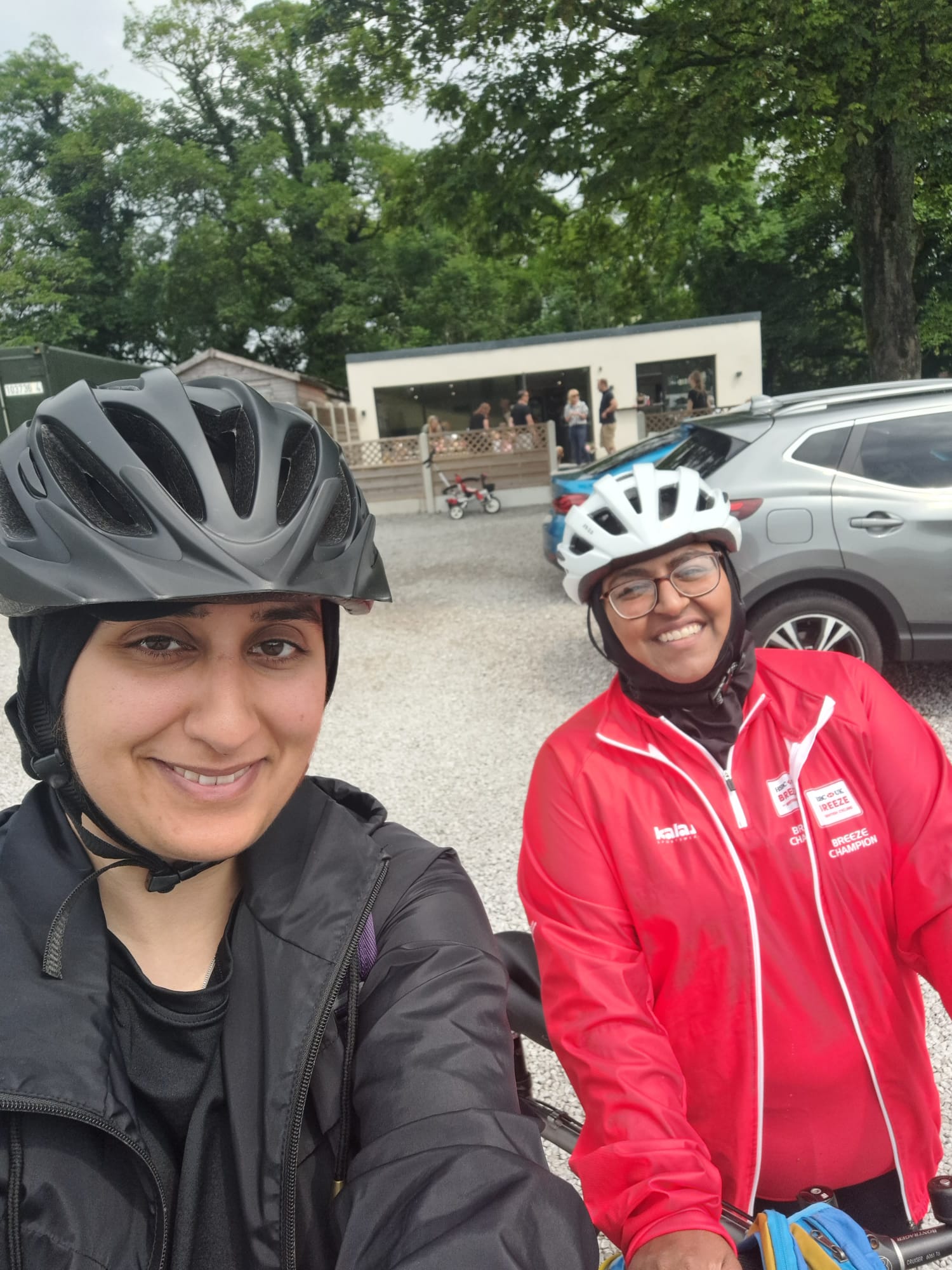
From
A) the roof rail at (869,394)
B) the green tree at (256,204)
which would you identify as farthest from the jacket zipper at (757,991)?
the green tree at (256,204)

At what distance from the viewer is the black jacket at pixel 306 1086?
923 millimetres

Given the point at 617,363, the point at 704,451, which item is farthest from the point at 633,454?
the point at 617,363

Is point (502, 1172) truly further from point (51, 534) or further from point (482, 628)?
point (482, 628)

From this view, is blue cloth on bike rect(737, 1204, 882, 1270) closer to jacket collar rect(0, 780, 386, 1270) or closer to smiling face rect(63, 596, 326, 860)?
jacket collar rect(0, 780, 386, 1270)

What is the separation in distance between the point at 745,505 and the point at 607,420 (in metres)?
14.7

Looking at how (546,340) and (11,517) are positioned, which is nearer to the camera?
(11,517)

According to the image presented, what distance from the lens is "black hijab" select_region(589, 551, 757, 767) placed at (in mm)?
1775

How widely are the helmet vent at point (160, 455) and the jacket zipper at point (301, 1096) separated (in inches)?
22.8

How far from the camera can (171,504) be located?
110cm

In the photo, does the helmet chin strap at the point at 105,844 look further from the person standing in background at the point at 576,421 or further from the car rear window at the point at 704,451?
the person standing in background at the point at 576,421

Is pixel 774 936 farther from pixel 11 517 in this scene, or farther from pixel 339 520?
pixel 11 517

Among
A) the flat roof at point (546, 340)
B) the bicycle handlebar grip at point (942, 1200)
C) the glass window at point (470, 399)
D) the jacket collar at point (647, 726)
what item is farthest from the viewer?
the glass window at point (470, 399)

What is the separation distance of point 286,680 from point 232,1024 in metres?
0.42

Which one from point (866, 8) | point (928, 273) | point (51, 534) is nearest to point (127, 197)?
point (928, 273)
